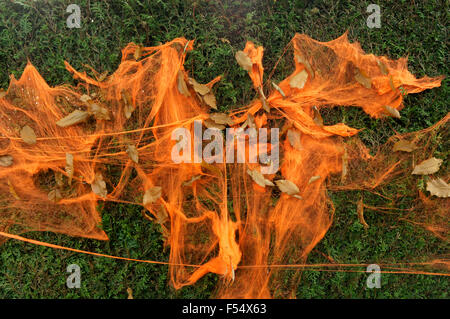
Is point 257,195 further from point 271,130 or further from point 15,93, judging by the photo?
point 15,93

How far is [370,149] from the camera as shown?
323cm

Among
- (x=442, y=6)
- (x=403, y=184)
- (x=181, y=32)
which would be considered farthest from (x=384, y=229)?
(x=181, y=32)

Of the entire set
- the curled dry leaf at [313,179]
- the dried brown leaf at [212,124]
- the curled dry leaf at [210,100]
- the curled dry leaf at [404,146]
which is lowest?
the curled dry leaf at [313,179]

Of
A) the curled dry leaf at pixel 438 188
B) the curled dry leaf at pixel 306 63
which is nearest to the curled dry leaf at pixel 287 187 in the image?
the curled dry leaf at pixel 306 63

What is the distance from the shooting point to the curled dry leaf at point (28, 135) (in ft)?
10.0

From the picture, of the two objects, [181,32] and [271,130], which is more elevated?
[181,32]

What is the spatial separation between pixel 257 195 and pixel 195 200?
524 mm

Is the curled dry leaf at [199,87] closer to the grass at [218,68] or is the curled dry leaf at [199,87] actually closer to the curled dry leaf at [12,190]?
the grass at [218,68]

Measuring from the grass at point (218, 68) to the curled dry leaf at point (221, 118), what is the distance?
0.14 metres

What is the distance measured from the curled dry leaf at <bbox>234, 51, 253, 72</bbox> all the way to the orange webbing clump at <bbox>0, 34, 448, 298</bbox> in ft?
0.10

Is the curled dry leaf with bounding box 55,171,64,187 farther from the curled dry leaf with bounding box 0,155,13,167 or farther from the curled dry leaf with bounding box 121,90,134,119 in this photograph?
the curled dry leaf with bounding box 121,90,134,119

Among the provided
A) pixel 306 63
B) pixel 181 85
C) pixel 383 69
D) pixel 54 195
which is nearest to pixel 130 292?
pixel 54 195

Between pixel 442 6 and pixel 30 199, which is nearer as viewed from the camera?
pixel 30 199

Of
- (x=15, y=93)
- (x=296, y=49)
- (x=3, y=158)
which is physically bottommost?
(x=3, y=158)
